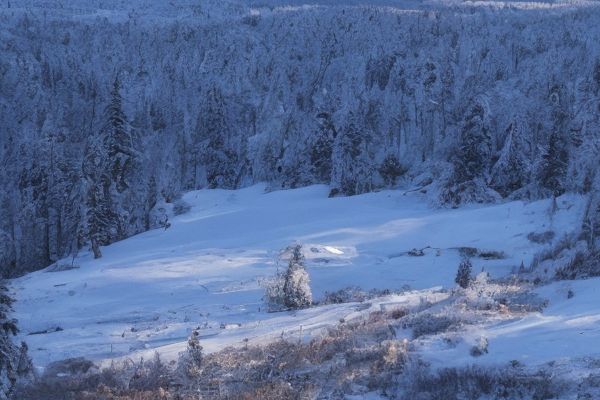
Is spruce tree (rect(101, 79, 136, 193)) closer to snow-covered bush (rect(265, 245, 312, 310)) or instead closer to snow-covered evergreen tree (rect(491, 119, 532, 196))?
snow-covered bush (rect(265, 245, 312, 310))

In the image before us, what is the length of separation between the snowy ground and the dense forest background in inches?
130

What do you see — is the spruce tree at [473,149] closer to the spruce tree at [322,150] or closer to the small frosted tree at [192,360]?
the spruce tree at [322,150]

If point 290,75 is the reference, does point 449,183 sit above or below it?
below

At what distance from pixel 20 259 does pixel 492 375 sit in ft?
129

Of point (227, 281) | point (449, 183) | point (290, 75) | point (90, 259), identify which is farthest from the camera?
point (290, 75)

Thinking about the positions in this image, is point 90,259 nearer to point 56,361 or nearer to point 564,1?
point 56,361

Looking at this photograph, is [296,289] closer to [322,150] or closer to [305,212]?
[305,212]

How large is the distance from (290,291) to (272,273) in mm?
4422

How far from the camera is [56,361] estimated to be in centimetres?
1202

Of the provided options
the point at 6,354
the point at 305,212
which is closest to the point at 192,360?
the point at 6,354

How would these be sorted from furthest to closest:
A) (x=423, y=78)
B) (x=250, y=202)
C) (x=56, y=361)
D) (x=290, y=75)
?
1. (x=290, y=75)
2. (x=423, y=78)
3. (x=250, y=202)
4. (x=56, y=361)

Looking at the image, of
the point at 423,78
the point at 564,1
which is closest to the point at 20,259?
the point at 423,78

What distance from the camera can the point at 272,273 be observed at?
67.8 feet

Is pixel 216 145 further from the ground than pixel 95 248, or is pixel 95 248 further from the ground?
pixel 216 145
